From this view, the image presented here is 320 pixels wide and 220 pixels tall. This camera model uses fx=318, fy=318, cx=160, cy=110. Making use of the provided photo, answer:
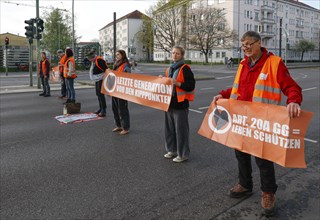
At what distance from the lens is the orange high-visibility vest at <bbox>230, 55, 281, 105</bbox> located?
10.6 feet

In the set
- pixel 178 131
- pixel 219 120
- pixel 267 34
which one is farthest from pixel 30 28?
pixel 267 34

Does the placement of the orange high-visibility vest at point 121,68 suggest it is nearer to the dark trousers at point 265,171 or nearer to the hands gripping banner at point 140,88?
the hands gripping banner at point 140,88

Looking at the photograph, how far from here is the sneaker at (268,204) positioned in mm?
3338

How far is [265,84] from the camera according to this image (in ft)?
10.8

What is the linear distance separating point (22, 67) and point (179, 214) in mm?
37597

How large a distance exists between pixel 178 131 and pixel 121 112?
2.31 metres

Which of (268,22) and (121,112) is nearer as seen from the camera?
(121,112)

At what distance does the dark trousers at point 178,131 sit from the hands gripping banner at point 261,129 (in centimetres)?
103

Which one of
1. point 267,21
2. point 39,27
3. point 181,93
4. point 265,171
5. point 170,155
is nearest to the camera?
point 265,171

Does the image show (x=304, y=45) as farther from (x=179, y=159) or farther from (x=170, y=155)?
(x=179, y=159)

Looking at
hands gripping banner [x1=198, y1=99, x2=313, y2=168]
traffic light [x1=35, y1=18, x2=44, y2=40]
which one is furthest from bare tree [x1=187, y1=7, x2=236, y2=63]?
hands gripping banner [x1=198, y1=99, x2=313, y2=168]

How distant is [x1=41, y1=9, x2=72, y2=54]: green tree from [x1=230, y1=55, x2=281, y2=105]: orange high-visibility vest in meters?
58.1

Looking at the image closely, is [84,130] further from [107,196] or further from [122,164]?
[107,196]

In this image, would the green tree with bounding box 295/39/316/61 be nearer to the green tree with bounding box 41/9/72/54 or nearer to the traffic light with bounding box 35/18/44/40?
the green tree with bounding box 41/9/72/54
